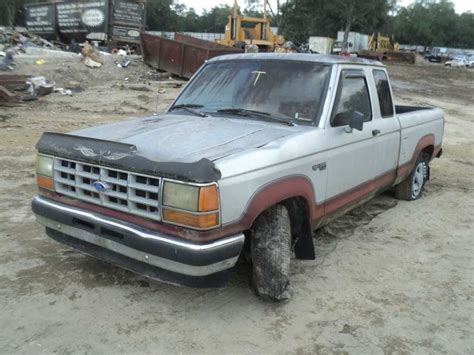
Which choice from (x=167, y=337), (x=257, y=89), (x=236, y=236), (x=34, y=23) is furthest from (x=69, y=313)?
(x=34, y=23)

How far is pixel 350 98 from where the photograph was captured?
4613mm

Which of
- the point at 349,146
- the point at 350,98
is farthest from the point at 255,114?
the point at 350,98

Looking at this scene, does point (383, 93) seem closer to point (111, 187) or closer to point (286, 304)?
point (286, 304)

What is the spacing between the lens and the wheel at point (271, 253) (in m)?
3.54

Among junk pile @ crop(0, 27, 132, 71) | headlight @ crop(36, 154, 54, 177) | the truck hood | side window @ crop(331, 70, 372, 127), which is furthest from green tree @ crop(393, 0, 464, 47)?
headlight @ crop(36, 154, 54, 177)

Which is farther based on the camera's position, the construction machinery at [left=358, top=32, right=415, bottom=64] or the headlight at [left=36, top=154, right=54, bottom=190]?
the construction machinery at [left=358, top=32, right=415, bottom=64]

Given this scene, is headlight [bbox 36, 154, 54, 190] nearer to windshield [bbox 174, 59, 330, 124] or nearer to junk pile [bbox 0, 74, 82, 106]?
windshield [bbox 174, 59, 330, 124]

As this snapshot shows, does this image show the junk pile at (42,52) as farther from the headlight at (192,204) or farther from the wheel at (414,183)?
the headlight at (192,204)

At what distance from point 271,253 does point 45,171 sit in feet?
5.97

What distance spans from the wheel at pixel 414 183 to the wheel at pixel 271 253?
3.17 metres

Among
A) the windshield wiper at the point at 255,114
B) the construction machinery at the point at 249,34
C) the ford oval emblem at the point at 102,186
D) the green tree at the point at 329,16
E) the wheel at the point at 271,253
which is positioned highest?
the green tree at the point at 329,16

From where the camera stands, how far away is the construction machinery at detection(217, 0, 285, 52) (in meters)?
26.1

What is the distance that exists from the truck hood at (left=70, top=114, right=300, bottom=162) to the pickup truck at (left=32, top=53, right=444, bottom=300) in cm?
1

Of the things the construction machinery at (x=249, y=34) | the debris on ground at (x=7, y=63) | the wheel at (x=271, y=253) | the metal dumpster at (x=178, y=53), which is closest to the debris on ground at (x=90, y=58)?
the metal dumpster at (x=178, y=53)
